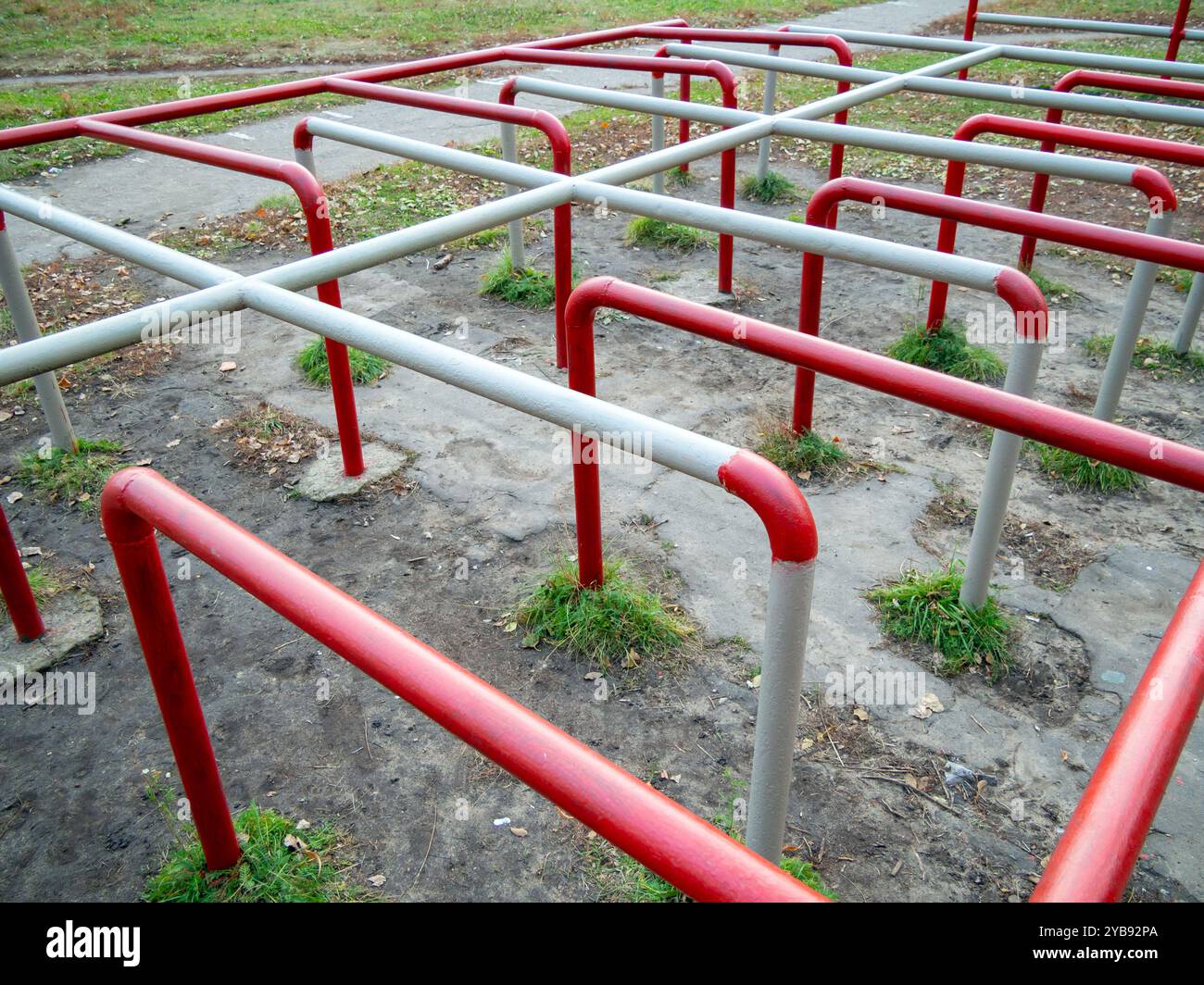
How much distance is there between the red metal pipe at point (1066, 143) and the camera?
134 inches

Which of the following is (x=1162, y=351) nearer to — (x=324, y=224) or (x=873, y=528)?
(x=873, y=528)

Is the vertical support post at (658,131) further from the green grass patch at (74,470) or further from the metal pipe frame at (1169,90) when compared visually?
the green grass patch at (74,470)

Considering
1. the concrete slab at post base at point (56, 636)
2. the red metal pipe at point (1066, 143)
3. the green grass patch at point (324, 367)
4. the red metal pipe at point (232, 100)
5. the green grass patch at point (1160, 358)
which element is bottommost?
the green grass patch at point (1160, 358)

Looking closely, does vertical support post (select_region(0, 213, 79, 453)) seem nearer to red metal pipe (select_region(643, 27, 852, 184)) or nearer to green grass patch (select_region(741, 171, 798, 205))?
red metal pipe (select_region(643, 27, 852, 184))

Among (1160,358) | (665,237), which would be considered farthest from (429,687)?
(665,237)

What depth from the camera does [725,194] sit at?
4941 millimetres

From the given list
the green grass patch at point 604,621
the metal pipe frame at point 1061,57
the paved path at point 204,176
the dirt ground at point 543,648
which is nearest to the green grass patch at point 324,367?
the dirt ground at point 543,648

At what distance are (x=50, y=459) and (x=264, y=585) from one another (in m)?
2.93

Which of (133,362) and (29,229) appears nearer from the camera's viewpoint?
(133,362)

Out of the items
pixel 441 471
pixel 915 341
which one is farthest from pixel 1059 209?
pixel 441 471

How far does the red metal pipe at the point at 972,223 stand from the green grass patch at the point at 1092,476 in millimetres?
915

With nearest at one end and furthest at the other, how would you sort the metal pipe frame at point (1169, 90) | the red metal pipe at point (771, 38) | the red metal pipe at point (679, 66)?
the metal pipe frame at point (1169, 90)
the red metal pipe at point (679, 66)
the red metal pipe at point (771, 38)

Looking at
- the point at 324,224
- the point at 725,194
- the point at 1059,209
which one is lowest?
the point at 1059,209

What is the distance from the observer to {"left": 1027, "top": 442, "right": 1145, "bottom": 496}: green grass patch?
12.0 feet
